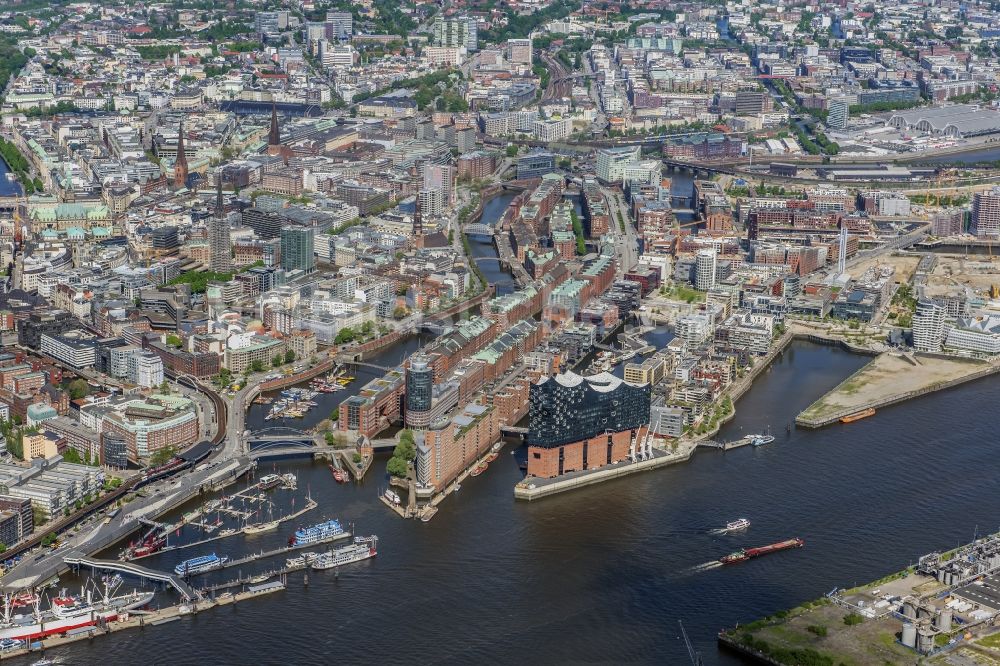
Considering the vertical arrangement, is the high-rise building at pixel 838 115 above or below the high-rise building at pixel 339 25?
below

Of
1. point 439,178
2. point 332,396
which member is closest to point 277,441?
point 332,396

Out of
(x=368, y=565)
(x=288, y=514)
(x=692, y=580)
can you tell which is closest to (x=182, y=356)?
(x=288, y=514)

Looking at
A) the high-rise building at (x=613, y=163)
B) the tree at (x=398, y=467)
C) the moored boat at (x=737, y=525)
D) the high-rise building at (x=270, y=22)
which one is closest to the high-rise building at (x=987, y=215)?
the high-rise building at (x=613, y=163)

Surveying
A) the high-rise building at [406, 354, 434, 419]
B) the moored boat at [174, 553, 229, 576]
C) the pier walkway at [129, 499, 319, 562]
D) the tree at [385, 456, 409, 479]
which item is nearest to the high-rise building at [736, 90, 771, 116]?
the high-rise building at [406, 354, 434, 419]

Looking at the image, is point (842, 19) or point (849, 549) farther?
point (842, 19)

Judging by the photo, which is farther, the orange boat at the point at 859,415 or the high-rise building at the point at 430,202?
the high-rise building at the point at 430,202

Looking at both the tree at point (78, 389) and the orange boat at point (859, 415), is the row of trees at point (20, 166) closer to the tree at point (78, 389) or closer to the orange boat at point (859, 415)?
the tree at point (78, 389)

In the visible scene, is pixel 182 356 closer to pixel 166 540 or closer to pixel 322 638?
pixel 166 540
